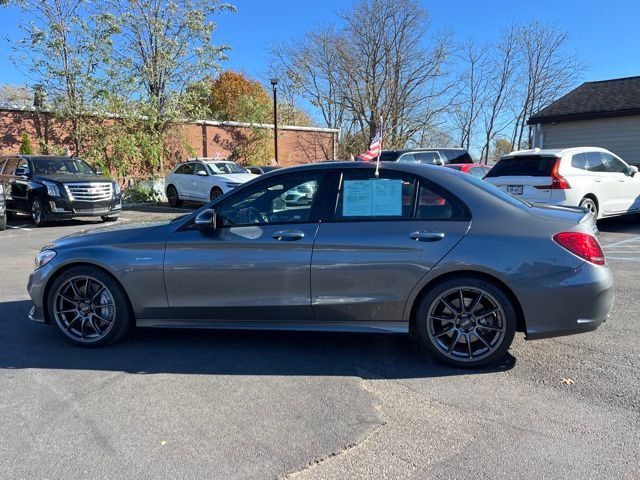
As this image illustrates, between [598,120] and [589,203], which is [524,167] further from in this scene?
[598,120]

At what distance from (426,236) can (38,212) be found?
41.3 ft

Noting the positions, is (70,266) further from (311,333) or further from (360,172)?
(360,172)

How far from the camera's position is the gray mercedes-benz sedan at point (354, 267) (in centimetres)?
383

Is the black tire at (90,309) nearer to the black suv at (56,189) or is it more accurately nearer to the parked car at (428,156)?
the parked car at (428,156)

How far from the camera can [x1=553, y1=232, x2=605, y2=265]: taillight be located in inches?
150

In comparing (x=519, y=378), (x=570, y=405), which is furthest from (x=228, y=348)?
(x=570, y=405)

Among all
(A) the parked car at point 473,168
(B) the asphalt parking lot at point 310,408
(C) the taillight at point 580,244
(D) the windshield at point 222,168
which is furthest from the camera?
(D) the windshield at point 222,168

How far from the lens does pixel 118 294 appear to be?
4453 mm

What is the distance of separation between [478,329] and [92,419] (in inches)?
107

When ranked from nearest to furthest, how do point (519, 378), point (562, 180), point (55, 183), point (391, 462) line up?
point (391, 462) → point (519, 378) → point (562, 180) → point (55, 183)

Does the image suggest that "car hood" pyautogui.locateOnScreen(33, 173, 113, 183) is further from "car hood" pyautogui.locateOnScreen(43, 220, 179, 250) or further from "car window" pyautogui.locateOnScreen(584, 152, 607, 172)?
"car window" pyautogui.locateOnScreen(584, 152, 607, 172)

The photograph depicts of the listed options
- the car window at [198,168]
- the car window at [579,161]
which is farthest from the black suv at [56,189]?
the car window at [579,161]

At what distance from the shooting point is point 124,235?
177 inches

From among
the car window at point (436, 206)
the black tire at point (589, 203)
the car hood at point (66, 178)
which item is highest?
the car hood at point (66, 178)
